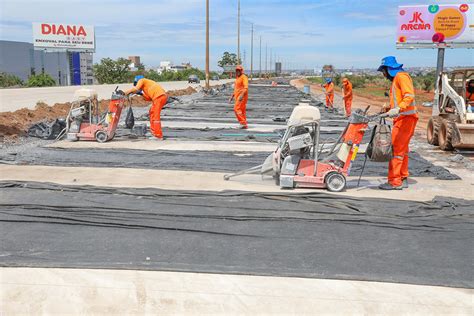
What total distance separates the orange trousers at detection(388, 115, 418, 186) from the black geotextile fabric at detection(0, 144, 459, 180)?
110 centimetres

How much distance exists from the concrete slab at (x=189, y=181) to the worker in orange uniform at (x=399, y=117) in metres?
0.25

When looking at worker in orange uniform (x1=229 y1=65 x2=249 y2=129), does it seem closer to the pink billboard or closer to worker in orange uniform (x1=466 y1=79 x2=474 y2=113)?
worker in orange uniform (x1=466 y1=79 x2=474 y2=113)

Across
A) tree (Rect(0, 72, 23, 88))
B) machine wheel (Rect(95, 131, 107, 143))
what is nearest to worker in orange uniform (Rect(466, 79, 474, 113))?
machine wheel (Rect(95, 131, 107, 143))

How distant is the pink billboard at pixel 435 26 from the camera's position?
21000mm

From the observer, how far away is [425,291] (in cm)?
350

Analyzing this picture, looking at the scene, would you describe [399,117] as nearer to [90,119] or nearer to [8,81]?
[90,119]

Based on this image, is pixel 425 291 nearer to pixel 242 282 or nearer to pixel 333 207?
pixel 242 282

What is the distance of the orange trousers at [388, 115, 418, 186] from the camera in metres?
6.39

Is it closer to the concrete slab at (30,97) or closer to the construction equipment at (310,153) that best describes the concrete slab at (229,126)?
the construction equipment at (310,153)

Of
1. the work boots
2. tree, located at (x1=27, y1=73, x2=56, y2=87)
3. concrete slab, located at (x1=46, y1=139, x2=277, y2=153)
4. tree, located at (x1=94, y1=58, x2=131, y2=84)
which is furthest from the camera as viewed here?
tree, located at (x1=94, y1=58, x2=131, y2=84)

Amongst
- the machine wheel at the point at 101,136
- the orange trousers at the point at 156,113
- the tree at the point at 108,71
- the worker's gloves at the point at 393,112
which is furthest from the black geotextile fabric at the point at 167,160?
the tree at the point at 108,71

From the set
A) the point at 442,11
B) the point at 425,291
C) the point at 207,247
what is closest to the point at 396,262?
the point at 425,291

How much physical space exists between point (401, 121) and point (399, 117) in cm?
6

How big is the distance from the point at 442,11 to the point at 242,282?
21.5m
